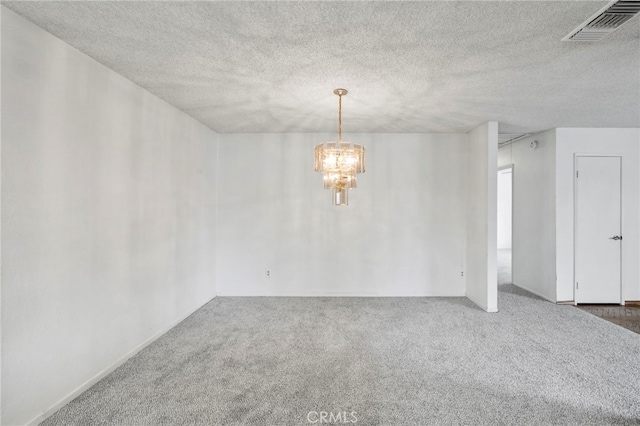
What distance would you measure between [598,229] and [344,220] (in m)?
3.82

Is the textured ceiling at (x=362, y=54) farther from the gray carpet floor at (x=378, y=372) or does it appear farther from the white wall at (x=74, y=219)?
the gray carpet floor at (x=378, y=372)

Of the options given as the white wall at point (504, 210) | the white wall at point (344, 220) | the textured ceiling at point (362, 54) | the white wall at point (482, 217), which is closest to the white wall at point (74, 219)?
the textured ceiling at point (362, 54)

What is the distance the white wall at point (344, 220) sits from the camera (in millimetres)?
4676

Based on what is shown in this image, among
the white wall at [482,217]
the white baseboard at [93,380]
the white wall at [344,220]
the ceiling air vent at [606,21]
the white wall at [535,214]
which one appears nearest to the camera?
the ceiling air vent at [606,21]

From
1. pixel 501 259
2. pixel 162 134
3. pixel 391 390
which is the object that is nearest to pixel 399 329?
pixel 391 390

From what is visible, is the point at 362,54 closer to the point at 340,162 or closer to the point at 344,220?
the point at 340,162

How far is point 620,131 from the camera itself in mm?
4355

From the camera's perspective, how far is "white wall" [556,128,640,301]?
4.35 meters

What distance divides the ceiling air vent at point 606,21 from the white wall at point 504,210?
371 inches

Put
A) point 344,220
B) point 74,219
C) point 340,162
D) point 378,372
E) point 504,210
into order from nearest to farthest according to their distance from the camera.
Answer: point 74,219, point 378,372, point 340,162, point 344,220, point 504,210

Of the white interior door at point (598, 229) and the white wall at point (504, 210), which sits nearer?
the white interior door at point (598, 229)

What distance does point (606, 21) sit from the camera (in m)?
1.76

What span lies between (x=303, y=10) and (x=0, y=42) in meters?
1.80

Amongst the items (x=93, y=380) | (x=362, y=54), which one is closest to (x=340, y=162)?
(x=362, y=54)
